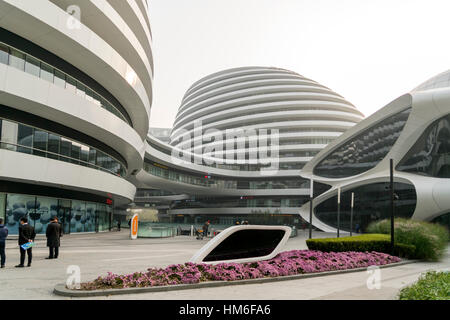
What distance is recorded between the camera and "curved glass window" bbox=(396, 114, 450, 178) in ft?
108

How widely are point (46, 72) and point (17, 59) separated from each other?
2125mm

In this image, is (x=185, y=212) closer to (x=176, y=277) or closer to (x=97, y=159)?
(x=97, y=159)

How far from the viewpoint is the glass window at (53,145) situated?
2342 centimetres

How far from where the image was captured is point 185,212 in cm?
7975

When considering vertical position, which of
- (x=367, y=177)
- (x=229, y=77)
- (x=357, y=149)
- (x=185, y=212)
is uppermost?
(x=229, y=77)

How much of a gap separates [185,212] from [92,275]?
7017 centimetres

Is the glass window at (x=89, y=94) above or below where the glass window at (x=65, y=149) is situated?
above

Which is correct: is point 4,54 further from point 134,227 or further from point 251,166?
point 251,166

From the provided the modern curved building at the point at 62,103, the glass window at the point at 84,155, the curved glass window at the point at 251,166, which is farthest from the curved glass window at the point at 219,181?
the glass window at the point at 84,155

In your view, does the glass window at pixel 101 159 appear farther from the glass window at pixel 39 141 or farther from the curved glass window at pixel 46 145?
the glass window at pixel 39 141

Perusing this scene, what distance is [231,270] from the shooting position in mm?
9859

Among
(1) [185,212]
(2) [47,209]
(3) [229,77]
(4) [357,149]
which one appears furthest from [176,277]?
(3) [229,77]

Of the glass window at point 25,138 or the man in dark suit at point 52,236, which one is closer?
the man in dark suit at point 52,236

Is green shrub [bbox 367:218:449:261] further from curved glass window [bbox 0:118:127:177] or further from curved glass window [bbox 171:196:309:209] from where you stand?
curved glass window [bbox 171:196:309:209]
